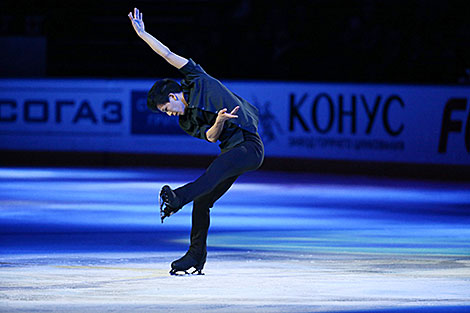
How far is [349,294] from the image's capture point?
6.94 meters

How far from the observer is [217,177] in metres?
7.32

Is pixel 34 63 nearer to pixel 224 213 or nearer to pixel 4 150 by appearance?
pixel 4 150

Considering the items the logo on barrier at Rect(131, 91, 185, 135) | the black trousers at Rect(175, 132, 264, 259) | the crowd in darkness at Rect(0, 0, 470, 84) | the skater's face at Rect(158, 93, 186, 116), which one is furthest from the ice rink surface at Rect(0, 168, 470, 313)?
the crowd in darkness at Rect(0, 0, 470, 84)

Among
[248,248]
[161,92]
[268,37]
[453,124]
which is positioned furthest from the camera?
[268,37]

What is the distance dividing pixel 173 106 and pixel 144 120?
12693 mm

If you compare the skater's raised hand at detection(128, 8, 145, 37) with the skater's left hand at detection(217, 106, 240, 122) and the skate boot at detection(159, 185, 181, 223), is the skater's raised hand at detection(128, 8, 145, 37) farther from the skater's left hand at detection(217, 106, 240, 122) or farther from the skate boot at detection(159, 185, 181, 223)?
the skate boot at detection(159, 185, 181, 223)

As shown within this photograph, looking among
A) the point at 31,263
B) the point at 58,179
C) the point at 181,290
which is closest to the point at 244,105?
the point at 181,290

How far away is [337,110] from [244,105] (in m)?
11.1

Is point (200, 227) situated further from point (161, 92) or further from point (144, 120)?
point (144, 120)

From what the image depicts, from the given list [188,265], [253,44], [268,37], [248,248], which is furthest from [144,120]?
[188,265]

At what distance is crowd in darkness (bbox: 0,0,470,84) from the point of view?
19422 mm

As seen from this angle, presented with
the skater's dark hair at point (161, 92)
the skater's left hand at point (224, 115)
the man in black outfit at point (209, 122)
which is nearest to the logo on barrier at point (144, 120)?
the man in black outfit at point (209, 122)

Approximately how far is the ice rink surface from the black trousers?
1.39 ft

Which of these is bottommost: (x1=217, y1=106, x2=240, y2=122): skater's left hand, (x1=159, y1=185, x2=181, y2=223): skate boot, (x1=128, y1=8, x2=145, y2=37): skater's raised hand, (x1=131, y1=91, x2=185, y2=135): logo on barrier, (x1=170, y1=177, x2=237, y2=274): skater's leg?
(x1=131, y1=91, x2=185, y2=135): logo on barrier
